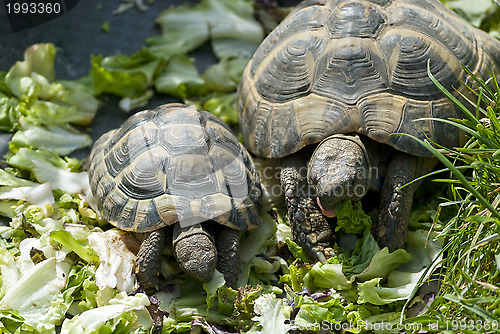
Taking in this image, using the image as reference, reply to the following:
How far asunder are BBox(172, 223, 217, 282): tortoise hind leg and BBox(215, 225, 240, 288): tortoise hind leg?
0.15 metres

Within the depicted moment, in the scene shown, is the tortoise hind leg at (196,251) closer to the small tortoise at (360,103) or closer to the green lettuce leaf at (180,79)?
the small tortoise at (360,103)

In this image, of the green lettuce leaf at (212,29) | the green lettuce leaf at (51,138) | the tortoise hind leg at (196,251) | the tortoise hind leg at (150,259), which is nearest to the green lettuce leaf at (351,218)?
the tortoise hind leg at (196,251)

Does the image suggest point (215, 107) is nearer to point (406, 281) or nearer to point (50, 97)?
point (50, 97)

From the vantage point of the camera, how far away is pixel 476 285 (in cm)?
310

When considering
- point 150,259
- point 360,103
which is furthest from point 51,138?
point 360,103

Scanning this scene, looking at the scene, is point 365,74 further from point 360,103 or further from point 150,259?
point 150,259

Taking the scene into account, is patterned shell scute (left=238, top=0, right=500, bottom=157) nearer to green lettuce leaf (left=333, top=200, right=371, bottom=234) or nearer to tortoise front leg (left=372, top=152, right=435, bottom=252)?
tortoise front leg (left=372, top=152, right=435, bottom=252)

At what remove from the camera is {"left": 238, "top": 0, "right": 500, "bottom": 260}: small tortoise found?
153 inches

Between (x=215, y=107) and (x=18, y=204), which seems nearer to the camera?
(x=18, y=204)

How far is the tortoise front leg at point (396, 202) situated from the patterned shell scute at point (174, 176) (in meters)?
0.93

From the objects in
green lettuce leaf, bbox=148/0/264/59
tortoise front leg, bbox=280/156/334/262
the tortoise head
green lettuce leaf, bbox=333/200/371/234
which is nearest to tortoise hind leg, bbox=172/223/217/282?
tortoise front leg, bbox=280/156/334/262

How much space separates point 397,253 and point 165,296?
1.66 metres

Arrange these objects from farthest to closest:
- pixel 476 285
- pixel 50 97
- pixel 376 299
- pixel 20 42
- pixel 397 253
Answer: pixel 20 42 < pixel 50 97 < pixel 397 253 < pixel 376 299 < pixel 476 285

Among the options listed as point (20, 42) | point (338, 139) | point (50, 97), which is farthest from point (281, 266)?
point (20, 42)
